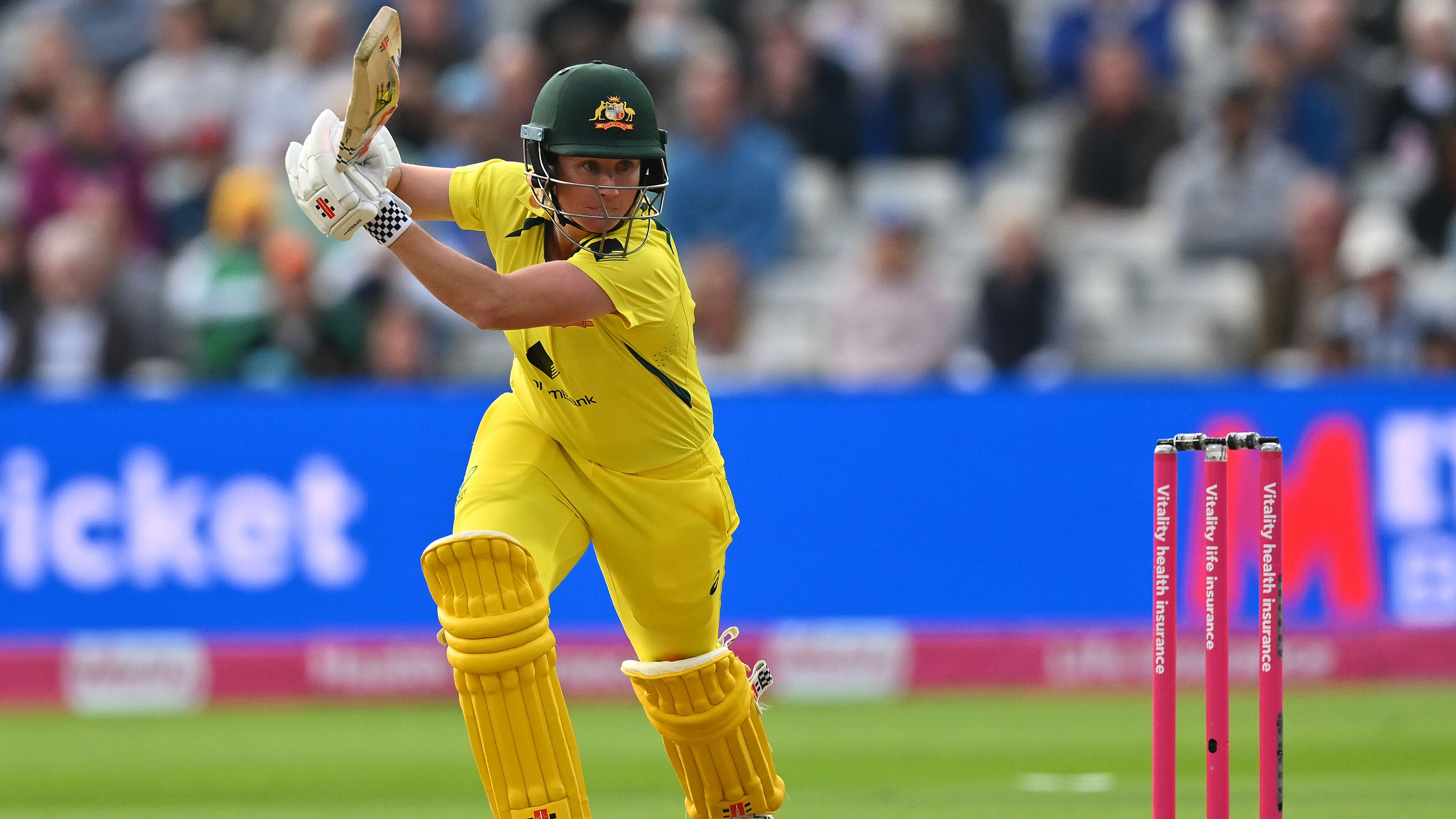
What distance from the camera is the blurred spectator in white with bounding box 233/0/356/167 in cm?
972

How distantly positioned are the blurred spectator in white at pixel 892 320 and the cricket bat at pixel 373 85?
5084 millimetres

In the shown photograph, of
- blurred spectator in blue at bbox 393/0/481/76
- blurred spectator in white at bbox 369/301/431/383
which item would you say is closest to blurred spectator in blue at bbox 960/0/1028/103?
blurred spectator in blue at bbox 393/0/481/76

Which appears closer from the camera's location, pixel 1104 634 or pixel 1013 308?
pixel 1104 634

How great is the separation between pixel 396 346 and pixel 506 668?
16.5ft

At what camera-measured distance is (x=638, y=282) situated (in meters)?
3.82

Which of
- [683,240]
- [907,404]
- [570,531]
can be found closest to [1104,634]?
[907,404]

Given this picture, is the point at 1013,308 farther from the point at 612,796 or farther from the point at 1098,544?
the point at 612,796

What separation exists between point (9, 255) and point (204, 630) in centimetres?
217

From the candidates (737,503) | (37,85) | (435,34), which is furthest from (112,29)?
(737,503)

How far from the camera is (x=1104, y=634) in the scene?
25.8 feet

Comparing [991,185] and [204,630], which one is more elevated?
[991,185]

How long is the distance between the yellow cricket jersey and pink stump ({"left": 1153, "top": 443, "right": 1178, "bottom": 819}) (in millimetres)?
959

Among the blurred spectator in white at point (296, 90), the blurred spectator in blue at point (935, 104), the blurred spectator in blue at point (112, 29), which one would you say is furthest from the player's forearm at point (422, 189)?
the blurred spectator in blue at point (112, 29)

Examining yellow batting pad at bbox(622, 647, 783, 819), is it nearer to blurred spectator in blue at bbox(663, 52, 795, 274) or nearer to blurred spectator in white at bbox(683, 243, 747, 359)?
blurred spectator in white at bbox(683, 243, 747, 359)
